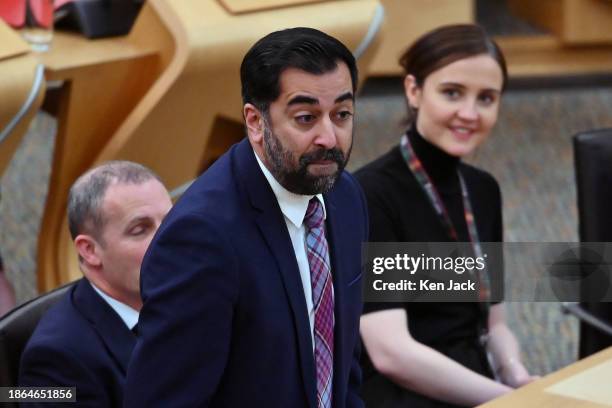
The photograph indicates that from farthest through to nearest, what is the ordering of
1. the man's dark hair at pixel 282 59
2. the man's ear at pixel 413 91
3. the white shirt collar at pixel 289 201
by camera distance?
the man's ear at pixel 413 91 < the white shirt collar at pixel 289 201 < the man's dark hair at pixel 282 59

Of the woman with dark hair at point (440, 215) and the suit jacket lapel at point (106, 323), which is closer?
the suit jacket lapel at point (106, 323)

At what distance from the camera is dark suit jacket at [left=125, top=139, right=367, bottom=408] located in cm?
149

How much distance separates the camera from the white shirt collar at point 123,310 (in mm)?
1993

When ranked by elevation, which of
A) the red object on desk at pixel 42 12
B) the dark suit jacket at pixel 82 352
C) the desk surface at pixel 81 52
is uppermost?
the red object on desk at pixel 42 12

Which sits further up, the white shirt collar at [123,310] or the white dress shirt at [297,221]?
the white dress shirt at [297,221]

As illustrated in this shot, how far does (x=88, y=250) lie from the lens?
2057 mm

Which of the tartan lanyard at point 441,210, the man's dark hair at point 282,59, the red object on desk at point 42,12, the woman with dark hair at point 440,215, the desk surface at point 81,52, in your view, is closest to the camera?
the man's dark hair at point 282,59

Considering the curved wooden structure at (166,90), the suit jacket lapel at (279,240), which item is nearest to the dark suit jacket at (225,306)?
the suit jacket lapel at (279,240)

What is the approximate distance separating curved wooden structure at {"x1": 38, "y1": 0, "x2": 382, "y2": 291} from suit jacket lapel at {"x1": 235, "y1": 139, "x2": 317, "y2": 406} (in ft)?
5.02

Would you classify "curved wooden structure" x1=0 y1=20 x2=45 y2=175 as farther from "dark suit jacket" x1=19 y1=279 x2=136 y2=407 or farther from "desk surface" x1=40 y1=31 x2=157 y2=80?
"dark suit jacket" x1=19 y1=279 x2=136 y2=407

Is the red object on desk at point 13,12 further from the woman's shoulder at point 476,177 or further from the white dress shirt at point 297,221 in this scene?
the white dress shirt at point 297,221

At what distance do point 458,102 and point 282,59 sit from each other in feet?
3.81

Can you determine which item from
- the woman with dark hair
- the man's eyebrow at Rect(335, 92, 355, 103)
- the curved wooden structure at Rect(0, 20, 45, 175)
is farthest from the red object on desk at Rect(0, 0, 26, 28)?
the man's eyebrow at Rect(335, 92, 355, 103)

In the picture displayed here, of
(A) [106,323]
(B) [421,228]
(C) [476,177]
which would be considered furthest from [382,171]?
(A) [106,323]
